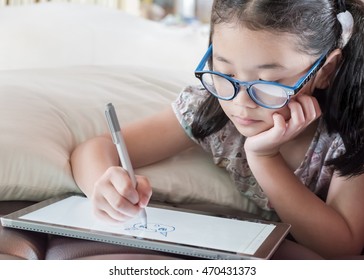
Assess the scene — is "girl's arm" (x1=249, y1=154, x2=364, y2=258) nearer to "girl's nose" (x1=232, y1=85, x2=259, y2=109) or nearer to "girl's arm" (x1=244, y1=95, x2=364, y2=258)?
"girl's arm" (x1=244, y1=95, x2=364, y2=258)

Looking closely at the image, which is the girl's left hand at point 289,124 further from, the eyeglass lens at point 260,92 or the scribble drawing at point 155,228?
the scribble drawing at point 155,228

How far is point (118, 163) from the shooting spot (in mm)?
959

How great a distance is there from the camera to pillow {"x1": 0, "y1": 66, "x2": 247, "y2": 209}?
0.87 metres

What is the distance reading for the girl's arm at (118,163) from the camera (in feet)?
2.39

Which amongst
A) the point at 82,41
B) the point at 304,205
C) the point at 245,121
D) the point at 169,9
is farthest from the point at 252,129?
the point at 169,9

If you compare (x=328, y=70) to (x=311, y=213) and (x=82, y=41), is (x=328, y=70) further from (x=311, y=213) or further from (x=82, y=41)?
(x=82, y=41)

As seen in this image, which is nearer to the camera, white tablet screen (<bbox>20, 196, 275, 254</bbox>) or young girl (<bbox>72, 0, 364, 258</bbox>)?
white tablet screen (<bbox>20, 196, 275, 254</bbox>)

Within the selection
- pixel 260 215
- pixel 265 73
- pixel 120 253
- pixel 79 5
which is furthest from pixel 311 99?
pixel 79 5

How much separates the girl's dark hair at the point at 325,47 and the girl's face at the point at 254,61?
1 centimetres

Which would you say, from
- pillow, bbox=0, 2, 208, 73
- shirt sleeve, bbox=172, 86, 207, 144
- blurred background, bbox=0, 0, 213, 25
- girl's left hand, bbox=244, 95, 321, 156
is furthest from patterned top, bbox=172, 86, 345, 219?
blurred background, bbox=0, 0, 213, 25

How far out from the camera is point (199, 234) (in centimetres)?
72

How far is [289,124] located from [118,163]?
10.4 inches

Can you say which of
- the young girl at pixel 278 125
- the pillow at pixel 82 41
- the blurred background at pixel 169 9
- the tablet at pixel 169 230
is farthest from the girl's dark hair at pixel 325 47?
the blurred background at pixel 169 9
